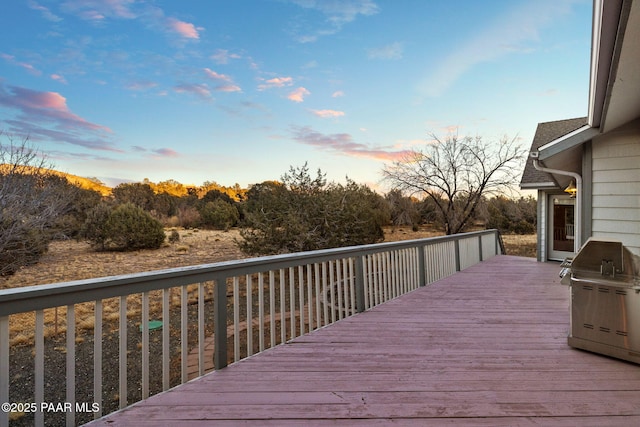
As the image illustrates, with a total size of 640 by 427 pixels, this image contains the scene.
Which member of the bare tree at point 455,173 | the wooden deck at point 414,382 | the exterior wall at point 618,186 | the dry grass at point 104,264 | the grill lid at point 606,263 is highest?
the bare tree at point 455,173

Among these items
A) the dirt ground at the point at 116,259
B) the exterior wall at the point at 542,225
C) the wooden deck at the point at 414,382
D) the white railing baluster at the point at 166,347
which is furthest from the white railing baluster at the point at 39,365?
the exterior wall at the point at 542,225

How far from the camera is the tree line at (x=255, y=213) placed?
277 inches

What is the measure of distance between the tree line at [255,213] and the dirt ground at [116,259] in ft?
1.46

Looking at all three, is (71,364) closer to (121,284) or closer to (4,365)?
(4,365)

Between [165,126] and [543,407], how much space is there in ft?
39.4

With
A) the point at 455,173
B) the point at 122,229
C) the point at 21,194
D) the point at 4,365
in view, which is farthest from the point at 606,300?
the point at 122,229

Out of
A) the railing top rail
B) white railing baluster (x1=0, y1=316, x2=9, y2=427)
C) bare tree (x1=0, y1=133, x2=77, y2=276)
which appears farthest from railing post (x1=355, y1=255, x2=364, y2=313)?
bare tree (x1=0, y1=133, x2=77, y2=276)

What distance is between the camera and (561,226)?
352 inches

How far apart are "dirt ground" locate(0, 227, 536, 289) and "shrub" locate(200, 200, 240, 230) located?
306 centimetres

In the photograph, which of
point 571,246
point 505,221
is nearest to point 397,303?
point 571,246

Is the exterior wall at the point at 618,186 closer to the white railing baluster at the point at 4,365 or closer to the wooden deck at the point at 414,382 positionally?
the wooden deck at the point at 414,382

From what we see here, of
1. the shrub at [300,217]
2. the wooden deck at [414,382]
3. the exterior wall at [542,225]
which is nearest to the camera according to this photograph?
the wooden deck at [414,382]

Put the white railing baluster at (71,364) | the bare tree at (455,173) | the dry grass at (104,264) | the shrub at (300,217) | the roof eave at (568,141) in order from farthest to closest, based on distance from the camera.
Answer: the bare tree at (455,173)
the shrub at (300,217)
the dry grass at (104,264)
the roof eave at (568,141)
the white railing baluster at (71,364)

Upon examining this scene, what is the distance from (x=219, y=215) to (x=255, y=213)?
1053 centimetres
